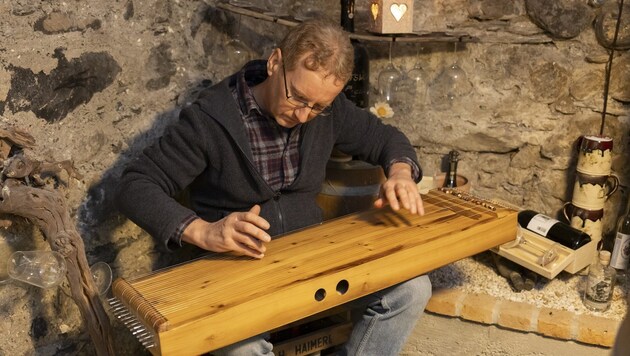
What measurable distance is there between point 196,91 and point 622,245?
57.8 inches

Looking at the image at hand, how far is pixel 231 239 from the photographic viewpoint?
5.15ft

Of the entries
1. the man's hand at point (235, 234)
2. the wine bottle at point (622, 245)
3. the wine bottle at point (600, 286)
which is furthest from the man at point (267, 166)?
the wine bottle at point (622, 245)

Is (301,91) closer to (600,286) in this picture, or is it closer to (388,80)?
(388,80)

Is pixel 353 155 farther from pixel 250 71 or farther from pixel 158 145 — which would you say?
pixel 158 145

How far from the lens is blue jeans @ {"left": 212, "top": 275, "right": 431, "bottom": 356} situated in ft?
5.89

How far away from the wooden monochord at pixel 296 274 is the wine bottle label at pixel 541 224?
530mm

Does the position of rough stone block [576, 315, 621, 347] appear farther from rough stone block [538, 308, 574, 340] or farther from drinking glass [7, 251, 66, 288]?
drinking glass [7, 251, 66, 288]

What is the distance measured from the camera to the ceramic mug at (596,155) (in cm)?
234

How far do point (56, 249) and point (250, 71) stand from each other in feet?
2.31

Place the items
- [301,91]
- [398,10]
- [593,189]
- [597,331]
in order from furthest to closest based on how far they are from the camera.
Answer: [593,189], [398,10], [597,331], [301,91]

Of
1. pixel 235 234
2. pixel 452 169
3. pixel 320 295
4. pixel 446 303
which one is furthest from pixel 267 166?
pixel 452 169

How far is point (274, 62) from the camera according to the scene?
1.79 metres

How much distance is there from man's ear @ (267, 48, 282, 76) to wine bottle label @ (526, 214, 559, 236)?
3.61 feet

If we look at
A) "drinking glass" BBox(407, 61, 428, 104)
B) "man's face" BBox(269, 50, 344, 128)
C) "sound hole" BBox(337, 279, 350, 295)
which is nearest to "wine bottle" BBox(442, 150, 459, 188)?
"drinking glass" BBox(407, 61, 428, 104)
